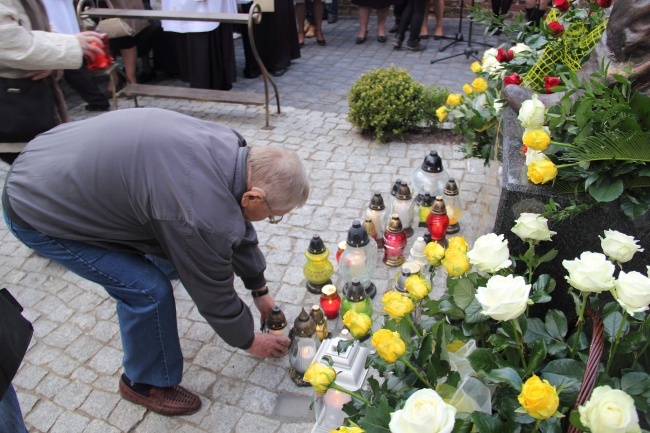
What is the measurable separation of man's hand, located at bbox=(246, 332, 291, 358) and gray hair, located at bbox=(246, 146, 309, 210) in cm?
71

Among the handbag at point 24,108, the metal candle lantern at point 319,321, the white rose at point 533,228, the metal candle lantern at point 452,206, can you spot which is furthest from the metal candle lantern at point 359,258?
the handbag at point 24,108

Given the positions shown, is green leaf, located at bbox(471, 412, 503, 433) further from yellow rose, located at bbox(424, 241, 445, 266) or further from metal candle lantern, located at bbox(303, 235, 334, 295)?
metal candle lantern, located at bbox(303, 235, 334, 295)

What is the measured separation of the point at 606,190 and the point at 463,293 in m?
0.70

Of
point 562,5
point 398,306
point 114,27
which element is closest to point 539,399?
point 398,306

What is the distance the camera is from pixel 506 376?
1427 mm

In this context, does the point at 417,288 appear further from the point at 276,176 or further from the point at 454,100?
the point at 454,100

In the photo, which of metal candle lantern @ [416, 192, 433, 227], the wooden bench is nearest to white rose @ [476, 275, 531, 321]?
metal candle lantern @ [416, 192, 433, 227]

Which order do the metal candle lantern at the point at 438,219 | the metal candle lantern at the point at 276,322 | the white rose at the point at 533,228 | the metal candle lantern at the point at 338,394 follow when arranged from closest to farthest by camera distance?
the white rose at the point at 533,228 → the metal candle lantern at the point at 338,394 → the metal candle lantern at the point at 276,322 → the metal candle lantern at the point at 438,219

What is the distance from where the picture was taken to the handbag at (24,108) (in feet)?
10.6

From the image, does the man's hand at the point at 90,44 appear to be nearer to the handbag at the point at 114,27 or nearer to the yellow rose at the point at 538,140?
the yellow rose at the point at 538,140

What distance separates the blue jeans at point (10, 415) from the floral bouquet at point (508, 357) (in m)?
1.14

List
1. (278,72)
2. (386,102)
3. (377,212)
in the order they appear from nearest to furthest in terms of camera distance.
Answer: (377,212) < (386,102) < (278,72)

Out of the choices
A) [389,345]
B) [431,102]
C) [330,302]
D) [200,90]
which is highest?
[389,345]

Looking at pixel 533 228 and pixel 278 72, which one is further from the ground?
pixel 533 228
